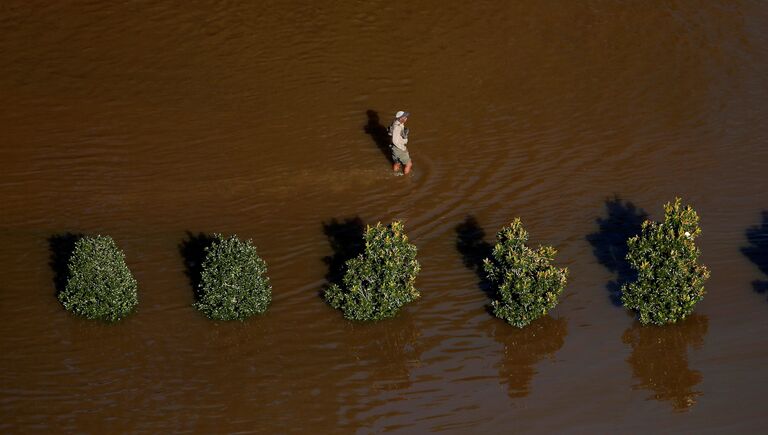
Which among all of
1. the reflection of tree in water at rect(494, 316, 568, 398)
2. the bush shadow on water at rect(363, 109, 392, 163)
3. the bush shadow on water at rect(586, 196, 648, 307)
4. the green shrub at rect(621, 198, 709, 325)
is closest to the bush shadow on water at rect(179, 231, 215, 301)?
the bush shadow on water at rect(363, 109, 392, 163)

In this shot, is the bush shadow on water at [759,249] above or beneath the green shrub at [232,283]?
beneath

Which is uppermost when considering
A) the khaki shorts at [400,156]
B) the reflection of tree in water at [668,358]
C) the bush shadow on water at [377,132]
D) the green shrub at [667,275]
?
the bush shadow on water at [377,132]

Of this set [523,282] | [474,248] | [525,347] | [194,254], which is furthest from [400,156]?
[525,347]

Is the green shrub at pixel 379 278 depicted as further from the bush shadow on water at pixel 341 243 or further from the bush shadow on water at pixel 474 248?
the bush shadow on water at pixel 474 248

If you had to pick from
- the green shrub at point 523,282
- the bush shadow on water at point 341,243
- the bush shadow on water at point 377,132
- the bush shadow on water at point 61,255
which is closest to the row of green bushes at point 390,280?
the green shrub at point 523,282

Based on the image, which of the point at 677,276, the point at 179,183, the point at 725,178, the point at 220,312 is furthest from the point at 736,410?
the point at 179,183

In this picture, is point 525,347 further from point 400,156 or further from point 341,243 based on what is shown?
point 400,156
